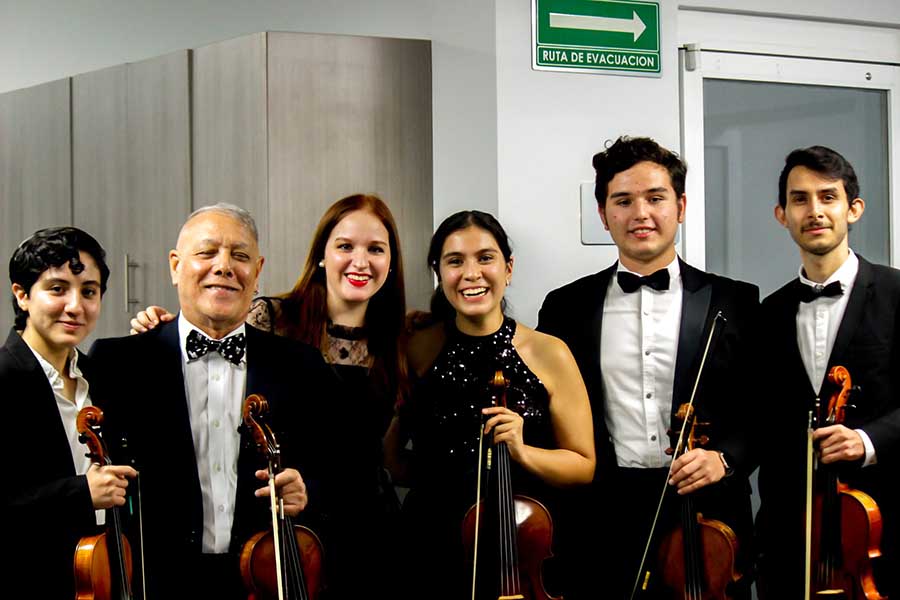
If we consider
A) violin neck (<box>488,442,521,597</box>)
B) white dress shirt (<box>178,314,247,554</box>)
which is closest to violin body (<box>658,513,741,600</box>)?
violin neck (<box>488,442,521,597</box>)

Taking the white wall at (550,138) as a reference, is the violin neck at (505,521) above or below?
below

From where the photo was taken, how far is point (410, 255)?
3318 mm

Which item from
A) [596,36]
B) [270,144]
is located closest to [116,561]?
[270,144]

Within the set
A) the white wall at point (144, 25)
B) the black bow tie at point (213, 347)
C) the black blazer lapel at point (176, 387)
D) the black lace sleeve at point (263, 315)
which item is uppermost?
the white wall at point (144, 25)

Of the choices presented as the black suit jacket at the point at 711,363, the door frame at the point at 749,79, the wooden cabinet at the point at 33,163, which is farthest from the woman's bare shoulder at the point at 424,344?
the wooden cabinet at the point at 33,163

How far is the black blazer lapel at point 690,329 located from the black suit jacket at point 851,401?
22 cm

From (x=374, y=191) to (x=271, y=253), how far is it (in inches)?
15.6

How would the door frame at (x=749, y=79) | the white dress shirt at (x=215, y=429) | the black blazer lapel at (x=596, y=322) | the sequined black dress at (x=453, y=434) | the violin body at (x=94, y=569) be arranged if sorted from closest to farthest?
the violin body at (x=94, y=569), the white dress shirt at (x=215, y=429), the sequined black dress at (x=453, y=434), the black blazer lapel at (x=596, y=322), the door frame at (x=749, y=79)

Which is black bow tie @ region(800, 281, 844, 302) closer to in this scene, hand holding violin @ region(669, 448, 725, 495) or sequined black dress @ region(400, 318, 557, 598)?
hand holding violin @ region(669, 448, 725, 495)

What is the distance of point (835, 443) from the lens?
2250 mm

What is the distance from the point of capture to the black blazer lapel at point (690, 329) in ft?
8.13

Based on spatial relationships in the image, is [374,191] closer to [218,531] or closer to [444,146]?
[444,146]

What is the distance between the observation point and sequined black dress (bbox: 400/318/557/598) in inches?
93.5

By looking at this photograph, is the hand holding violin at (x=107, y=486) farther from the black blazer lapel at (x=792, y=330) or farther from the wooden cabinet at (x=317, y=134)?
the black blazer lapel at (x=792, y=330)
